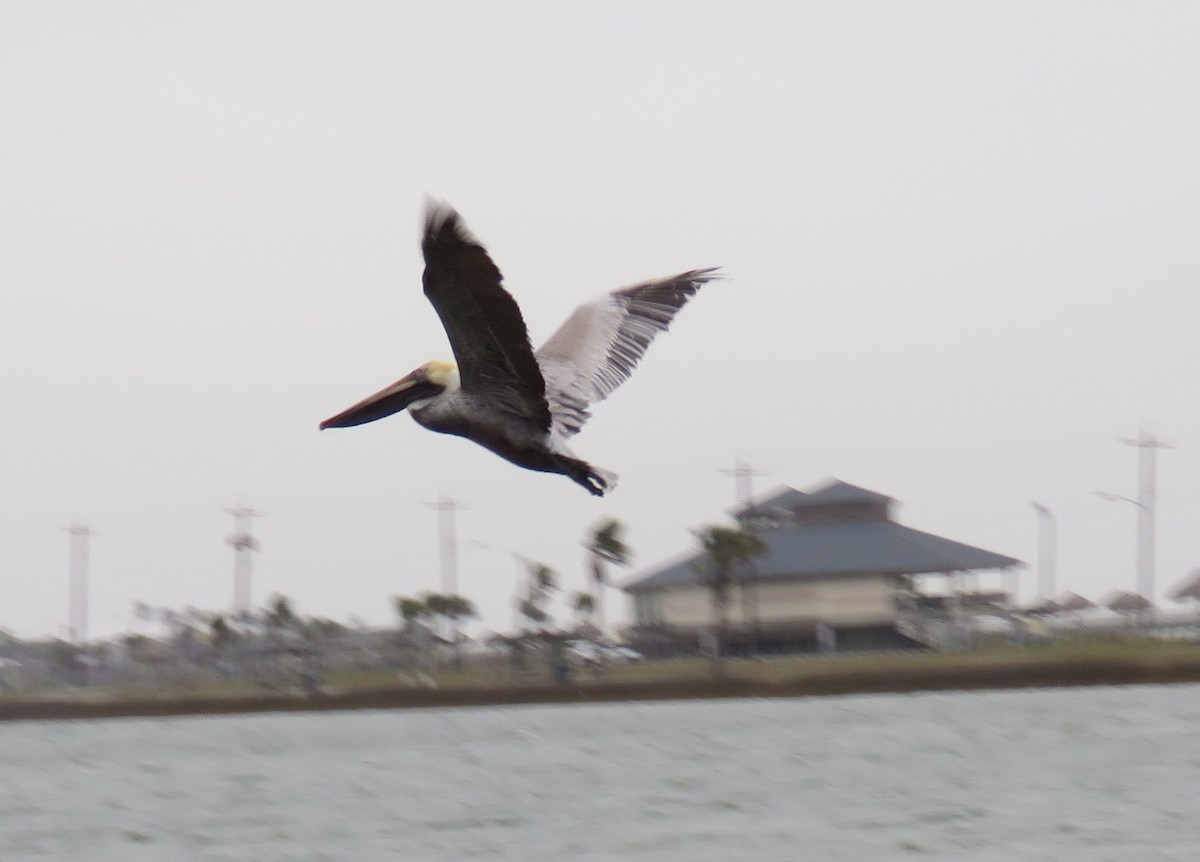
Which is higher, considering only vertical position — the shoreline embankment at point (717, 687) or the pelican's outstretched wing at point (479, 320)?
the pelican's outstretched wing at point (479, 320)

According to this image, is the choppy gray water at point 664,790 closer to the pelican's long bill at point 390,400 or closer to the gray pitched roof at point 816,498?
the pelican's long bill at point 390,400

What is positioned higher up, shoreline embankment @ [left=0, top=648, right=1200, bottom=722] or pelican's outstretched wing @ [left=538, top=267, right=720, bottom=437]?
pelican's outstretched wing @ [left=538, top=267, right=720, bottom=437]

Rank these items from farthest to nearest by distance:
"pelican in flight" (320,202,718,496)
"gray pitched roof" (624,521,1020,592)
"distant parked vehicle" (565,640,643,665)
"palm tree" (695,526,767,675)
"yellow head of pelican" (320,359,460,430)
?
"gray pitched roof" (624,521,1020,592)
"distant parked vehicle" (565,640,643,665)
"palm tree" (695,526,767,675)
"yellow head of pelican" (320,359,460,430)
"pelican in flight" (320,202,718,496)

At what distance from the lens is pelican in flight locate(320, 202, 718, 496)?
13289 mm

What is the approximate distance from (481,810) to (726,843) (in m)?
6.85

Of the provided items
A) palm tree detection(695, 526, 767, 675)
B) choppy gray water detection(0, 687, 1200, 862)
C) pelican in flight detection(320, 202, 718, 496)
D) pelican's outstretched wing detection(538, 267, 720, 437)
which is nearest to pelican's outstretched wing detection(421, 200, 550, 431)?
pelican in flight detection(320, 202, 718, 496)

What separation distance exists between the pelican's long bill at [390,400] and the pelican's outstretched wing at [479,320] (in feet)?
1.89

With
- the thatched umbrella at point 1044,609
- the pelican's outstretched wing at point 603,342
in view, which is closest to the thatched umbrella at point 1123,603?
the thatched umbrella at point 1044,609

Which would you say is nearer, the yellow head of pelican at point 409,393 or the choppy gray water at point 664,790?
the yellow head of pelican at point 409,393

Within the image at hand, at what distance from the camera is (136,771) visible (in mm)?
45500

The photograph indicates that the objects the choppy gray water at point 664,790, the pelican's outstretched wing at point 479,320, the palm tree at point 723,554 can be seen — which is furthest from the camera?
the palm tree at point 723,554

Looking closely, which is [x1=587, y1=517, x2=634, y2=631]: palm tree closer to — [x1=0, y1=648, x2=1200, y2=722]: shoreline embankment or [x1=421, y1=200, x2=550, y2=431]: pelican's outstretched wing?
[x1=0, y1=648, x2=1200, y2=722]: shoreline embankment

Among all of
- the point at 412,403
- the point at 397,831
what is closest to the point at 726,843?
the point at 397,831

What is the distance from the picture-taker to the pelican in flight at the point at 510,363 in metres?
13.3
